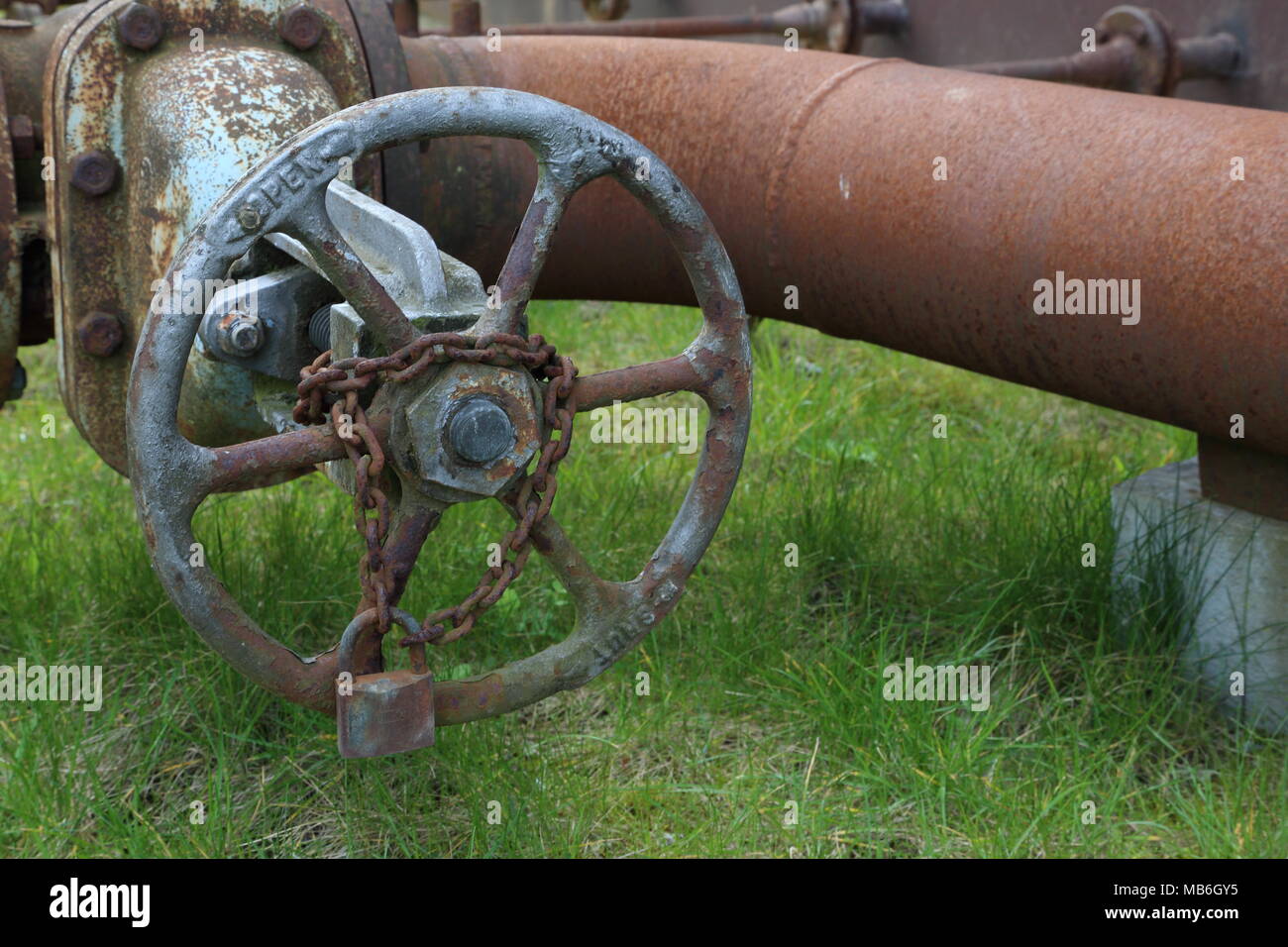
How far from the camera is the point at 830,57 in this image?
2246mm

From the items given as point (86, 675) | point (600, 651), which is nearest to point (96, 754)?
point (86, 675)

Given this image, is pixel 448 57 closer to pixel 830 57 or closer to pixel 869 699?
pixel 830 57

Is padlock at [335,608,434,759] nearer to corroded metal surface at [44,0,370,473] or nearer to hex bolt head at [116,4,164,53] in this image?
corroded metal surface at [44,0,370,473]

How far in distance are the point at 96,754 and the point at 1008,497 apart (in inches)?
63.4

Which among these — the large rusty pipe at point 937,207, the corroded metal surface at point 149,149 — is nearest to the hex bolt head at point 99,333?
the corroded metal surface at point 149,149

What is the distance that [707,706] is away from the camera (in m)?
2.26

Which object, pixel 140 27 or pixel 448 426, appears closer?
pixel 448 426

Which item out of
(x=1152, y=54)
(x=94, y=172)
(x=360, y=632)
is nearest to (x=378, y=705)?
(x=360, y=632)

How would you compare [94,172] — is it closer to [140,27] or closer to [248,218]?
[140,27]

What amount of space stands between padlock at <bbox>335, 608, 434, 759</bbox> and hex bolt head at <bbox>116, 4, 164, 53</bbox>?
912mm

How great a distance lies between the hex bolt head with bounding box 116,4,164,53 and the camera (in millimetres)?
1847

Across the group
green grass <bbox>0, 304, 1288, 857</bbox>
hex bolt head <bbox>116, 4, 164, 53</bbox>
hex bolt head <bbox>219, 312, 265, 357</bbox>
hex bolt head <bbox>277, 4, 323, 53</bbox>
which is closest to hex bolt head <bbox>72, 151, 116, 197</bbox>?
hex bolt head <bbox>116, 4, 164, 53</bbox>

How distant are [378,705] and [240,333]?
46cm

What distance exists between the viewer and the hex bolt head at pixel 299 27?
1936 mm
